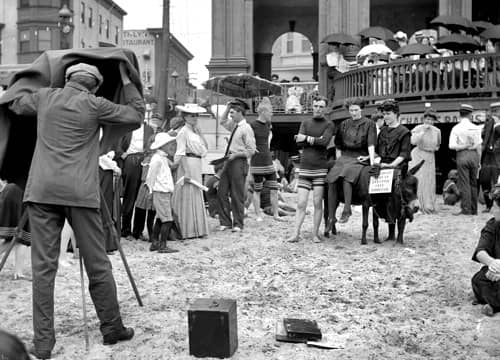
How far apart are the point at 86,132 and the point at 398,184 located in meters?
5.23

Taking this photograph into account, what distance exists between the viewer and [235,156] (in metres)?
10.8

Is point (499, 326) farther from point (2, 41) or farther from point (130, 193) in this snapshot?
point (2, 41)

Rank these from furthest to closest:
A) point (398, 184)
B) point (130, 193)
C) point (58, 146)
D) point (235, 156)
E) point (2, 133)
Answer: point (235, 156)
point (130, 193)
point (398, 184)
point (2, 133)
point (58, 146)

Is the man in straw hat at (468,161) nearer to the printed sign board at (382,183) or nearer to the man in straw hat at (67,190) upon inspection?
the printed sign board at (382,183)

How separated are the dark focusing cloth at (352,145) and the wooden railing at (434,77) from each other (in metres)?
7.52

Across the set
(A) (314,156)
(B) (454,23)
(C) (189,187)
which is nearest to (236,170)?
(C) (189,187)

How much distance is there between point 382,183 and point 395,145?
2.04 feet

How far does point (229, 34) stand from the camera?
78.9 ft

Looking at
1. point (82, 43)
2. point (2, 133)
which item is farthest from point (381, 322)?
point (82, 43)

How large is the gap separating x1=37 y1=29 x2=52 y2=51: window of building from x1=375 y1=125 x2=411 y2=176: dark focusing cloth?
49.6 metres

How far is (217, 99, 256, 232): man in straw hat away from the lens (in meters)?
10.8

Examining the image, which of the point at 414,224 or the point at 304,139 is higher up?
the point at 304,139

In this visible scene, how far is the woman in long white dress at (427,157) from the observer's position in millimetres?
12703

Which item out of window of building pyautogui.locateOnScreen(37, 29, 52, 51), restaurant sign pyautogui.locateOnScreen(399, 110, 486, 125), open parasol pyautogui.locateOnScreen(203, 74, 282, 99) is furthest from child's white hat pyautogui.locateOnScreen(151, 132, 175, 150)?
window of building pyautogui.locateOnScreen(37, 29, 52, 51)
